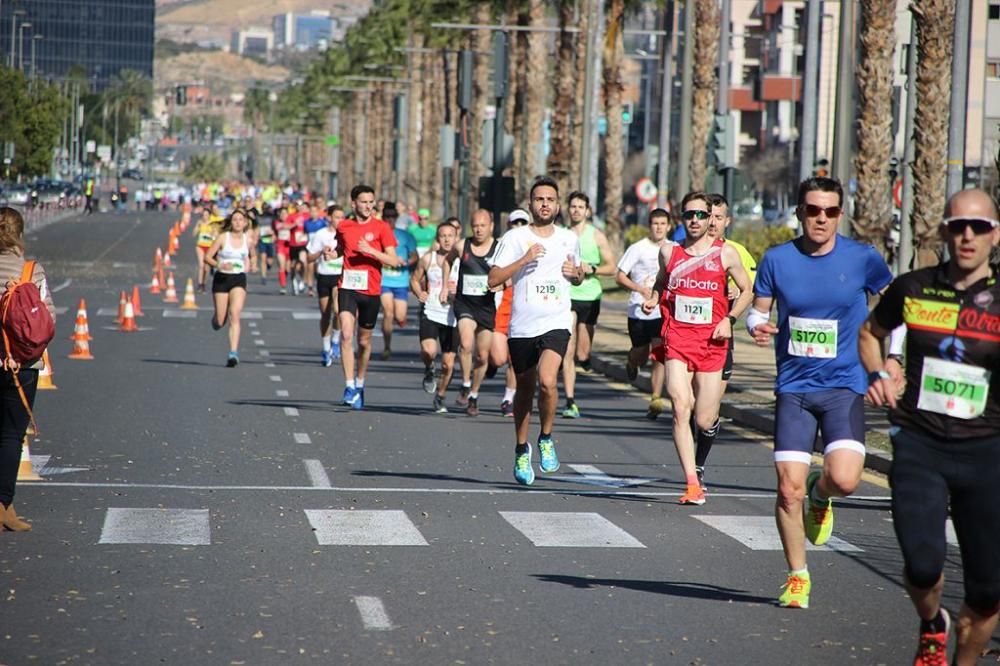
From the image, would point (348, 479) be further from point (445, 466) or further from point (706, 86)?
point (706, 86)

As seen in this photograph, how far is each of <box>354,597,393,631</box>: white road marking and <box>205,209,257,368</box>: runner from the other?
14687 mm

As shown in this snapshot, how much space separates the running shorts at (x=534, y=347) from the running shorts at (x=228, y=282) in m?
10.7

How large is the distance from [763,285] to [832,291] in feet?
1.07

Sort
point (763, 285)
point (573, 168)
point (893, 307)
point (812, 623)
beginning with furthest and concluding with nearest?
point (573, 168), point (763, 285), point (812, 623), point (893, 307)

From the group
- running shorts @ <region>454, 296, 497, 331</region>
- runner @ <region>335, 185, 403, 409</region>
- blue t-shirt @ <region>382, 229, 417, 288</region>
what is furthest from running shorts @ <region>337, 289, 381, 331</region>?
blue t-shirt @ <region>382, 229, 417, 288</region>

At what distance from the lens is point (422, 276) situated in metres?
20.7

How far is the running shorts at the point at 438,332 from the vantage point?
19641 millimetres

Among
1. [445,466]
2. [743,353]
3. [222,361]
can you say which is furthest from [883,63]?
[445,466]

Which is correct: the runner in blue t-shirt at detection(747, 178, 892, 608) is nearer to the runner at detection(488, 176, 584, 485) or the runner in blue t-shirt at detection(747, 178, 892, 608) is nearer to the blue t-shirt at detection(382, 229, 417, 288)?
the runner at detection(488, 176, 584, 485)

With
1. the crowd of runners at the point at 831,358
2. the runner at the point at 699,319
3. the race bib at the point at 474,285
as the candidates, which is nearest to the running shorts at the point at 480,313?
the race bib at the point at 474,285

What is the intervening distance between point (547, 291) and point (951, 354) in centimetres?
642

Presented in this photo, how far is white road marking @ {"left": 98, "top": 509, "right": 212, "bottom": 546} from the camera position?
33.7 ft

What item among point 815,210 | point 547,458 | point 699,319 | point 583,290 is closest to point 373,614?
point 815,210

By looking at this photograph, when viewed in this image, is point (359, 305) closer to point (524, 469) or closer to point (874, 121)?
point (524, 469)
